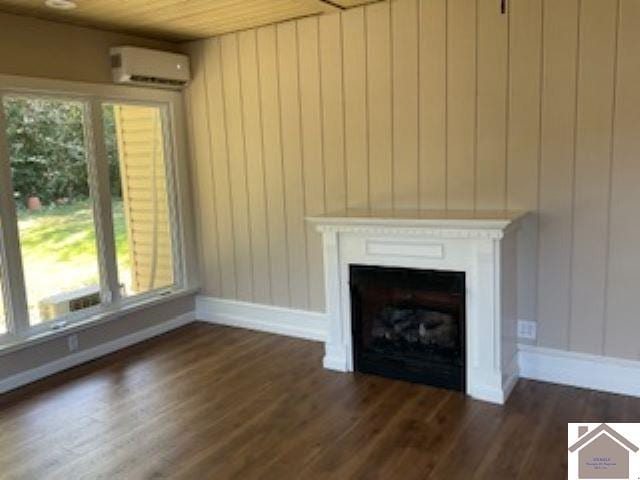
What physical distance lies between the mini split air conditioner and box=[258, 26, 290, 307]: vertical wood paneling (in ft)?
2.40

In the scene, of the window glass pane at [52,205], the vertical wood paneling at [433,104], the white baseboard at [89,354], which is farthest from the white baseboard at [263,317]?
the vertical wood paneling at [433,104]

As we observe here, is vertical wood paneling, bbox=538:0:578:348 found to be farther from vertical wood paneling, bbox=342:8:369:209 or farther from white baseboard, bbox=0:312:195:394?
white baseboard, bbox=0:312:195:394

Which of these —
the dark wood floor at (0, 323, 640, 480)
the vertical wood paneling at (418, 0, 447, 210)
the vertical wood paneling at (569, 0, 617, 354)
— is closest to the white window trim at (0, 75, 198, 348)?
the dark wood floor at (0, 323, 640, 480)

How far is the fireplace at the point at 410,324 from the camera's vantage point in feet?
11.0

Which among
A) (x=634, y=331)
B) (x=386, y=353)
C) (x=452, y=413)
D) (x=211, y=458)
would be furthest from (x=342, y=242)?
(x=634, y=331)

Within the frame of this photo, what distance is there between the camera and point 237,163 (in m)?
4.56

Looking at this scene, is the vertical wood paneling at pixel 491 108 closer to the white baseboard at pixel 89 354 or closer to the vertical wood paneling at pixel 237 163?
the vertical wood paneling at pixel 237 163

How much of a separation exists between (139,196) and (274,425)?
7.95ft

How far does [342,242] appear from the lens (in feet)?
11.9

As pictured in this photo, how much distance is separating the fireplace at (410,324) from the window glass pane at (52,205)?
2086 millimetres

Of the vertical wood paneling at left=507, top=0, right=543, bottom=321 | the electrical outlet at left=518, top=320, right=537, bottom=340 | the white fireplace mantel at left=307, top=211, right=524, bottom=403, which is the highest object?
the vertical wood paneling at left=507, top=0, right=543, bottom=321

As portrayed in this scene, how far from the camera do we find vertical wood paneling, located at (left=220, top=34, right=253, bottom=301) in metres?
4.43

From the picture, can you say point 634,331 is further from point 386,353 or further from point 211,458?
point 211,458

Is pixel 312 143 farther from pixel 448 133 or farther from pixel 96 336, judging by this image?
pixel 96 336
